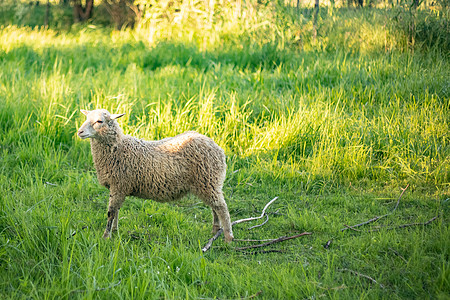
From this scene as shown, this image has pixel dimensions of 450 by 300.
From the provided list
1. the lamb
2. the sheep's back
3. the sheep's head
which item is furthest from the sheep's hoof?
the sheep's head

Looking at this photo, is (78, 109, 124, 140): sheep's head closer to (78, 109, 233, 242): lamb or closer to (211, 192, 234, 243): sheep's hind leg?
(78, 109, 233, 242): lamb

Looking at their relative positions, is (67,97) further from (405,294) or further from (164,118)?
(405,294)

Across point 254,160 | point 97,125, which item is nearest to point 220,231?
point 97,125

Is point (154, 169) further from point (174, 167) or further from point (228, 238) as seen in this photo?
point (228, 238)

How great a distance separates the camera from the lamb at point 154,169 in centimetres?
340

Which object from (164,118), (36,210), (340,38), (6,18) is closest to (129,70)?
(164,118)

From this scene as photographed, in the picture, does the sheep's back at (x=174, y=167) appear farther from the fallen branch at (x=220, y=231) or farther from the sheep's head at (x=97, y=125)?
the fallen branch at (x=220, y=231)

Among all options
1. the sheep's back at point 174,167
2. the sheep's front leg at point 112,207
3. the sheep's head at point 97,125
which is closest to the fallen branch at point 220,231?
the sheep's back at point 174,167

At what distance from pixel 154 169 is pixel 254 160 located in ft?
5.79

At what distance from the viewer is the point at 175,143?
3.57 metres

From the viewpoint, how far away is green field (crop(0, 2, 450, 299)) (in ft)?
9.08

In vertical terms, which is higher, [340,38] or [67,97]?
[340,38]

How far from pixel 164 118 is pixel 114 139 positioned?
5.94ft

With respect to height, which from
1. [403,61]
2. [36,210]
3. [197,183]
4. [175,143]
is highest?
[403,61]
